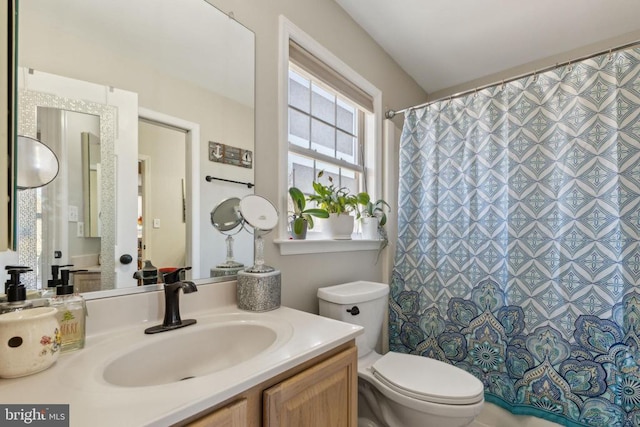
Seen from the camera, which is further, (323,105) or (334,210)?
(323,105)

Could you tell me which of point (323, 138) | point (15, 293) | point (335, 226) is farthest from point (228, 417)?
point (323, 138)

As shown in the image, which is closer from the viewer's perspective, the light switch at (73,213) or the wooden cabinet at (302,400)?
the wooden cabinet at (302,400)

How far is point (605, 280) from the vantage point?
136 cm

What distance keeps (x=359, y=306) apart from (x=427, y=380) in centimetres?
41

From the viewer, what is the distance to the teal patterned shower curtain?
1.34 metres

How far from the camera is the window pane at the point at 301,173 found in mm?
1592

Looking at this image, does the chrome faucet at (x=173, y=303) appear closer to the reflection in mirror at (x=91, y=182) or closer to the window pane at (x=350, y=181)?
the reflection in mirror at (x=91, y=182)

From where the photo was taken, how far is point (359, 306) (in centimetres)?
142

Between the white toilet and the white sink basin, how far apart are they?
526mm

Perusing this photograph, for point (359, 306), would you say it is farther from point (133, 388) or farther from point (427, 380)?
point (133, 388)

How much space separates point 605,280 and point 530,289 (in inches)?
11.6

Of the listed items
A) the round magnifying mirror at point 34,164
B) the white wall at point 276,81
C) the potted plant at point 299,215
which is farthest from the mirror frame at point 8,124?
the potted plant at point 299,215

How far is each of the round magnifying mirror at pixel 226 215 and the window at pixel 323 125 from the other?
0.46 meters

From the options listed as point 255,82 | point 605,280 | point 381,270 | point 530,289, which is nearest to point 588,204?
point 605,280
